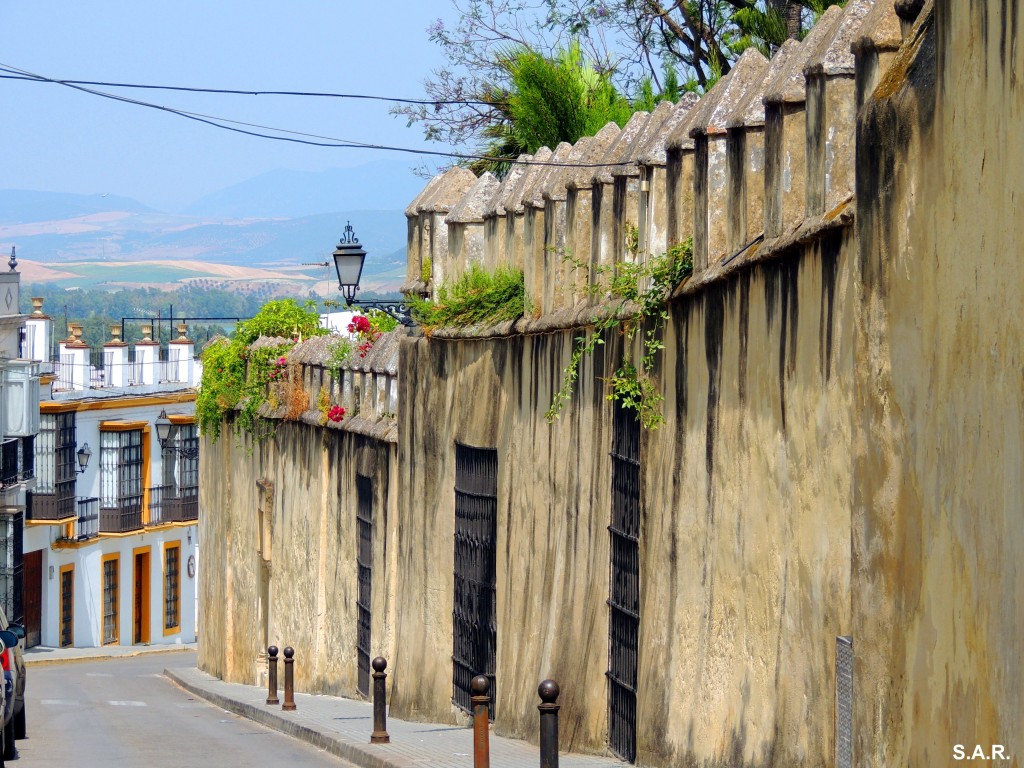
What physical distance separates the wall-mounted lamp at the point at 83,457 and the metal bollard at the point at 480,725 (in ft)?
117

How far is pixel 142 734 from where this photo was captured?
1627 cm

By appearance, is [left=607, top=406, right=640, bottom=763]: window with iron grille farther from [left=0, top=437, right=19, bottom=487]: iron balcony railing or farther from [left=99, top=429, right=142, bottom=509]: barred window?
[left=99, top=429, right=142, bottom=509]: barred window

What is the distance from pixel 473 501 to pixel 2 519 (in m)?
28.1

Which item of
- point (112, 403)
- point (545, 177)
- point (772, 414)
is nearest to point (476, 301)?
point (545, 177)

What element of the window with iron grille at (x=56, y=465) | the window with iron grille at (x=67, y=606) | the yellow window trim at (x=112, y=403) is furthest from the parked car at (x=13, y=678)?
the yellow window trim at (x=112, y=403)

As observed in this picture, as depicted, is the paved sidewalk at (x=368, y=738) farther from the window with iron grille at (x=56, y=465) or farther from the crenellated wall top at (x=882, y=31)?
the window with iron grille at (x=56, y=465)

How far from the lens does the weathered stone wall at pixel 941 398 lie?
4.61m

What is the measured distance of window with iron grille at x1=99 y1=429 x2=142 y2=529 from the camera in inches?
1747

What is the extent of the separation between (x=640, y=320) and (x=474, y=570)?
14.4 ft

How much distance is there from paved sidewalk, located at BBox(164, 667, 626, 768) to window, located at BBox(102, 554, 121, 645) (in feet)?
80.2

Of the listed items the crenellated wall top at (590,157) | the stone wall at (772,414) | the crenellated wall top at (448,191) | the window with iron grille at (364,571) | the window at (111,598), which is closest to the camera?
the stone wall at (772,414)

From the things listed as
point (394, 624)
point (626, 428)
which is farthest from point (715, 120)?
point (394, 624)

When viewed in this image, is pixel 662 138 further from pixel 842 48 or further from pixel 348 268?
pixel 348 268

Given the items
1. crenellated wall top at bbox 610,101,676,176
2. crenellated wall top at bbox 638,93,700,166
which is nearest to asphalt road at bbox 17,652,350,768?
crenellated wall top at bbox 610,101,676,176
